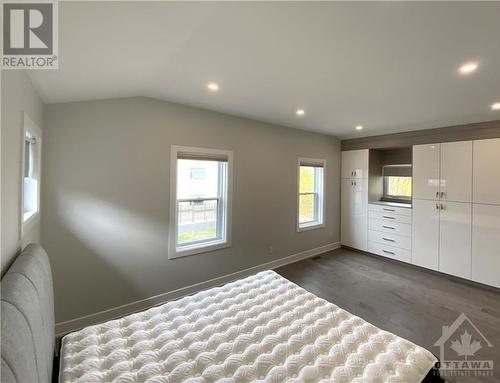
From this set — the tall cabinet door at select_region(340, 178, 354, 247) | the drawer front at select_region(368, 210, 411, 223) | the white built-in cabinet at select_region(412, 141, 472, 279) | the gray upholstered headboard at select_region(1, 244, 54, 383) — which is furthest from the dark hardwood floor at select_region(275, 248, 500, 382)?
the gray upholstered headboard at select_region(1, 244, 54, 383)

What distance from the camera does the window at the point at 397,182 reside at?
4465 millimetres

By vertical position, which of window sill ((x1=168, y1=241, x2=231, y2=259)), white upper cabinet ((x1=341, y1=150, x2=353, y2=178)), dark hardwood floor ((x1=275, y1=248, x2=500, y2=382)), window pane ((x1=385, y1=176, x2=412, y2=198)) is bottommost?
dark hardwood floor ((x1=275, y1=248, x2=500, y2=382))

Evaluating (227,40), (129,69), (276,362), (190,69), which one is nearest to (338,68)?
(227,40)

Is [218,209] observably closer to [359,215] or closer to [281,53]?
[281,53]

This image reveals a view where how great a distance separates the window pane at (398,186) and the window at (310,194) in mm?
→ 1408

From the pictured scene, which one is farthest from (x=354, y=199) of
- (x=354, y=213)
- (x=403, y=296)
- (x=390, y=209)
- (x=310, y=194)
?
(x=403, y=296)

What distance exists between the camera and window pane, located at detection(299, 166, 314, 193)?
4465 mm

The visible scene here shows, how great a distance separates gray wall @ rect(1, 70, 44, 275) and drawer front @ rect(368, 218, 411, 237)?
16.3 feet

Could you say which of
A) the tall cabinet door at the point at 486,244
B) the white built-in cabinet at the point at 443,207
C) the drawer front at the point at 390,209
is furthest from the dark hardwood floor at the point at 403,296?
the drawer front at the point at 390,209

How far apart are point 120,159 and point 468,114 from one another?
443 centimetres

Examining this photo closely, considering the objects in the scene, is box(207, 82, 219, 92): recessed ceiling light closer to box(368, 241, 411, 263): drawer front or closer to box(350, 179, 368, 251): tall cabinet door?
box(350, 179, 368, 251): tall cabinet door

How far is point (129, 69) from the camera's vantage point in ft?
6.01

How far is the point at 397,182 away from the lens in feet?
15.2

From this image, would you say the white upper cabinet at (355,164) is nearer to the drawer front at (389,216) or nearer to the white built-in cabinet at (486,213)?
the drawer front at (389,216)
